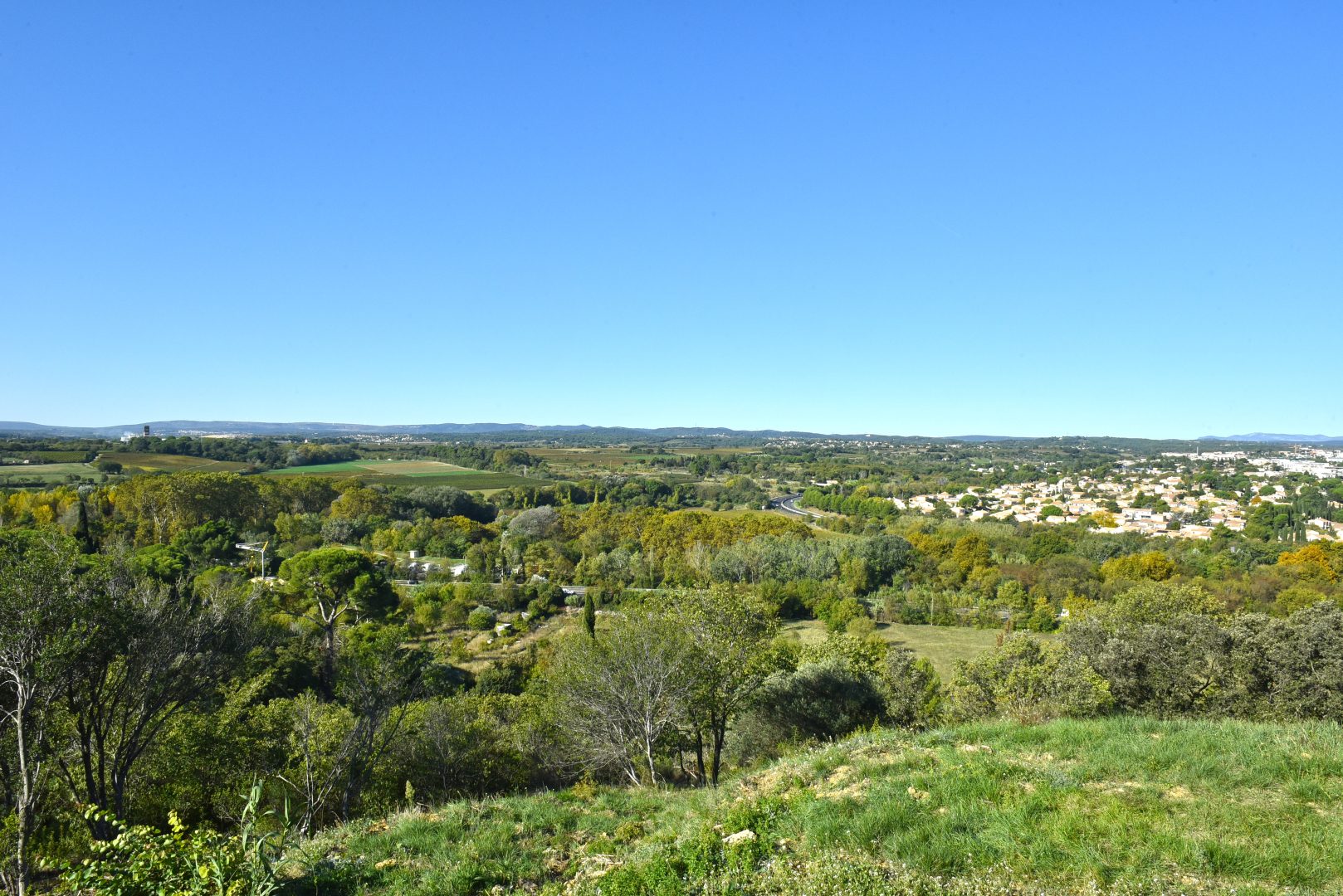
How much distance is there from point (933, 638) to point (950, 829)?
4193 centimetres

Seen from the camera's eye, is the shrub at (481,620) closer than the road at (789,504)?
Yes

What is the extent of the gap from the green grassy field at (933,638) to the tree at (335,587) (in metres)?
26.6

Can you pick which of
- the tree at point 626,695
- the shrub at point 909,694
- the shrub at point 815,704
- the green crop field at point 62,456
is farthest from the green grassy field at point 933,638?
the green crop field at point 62,456

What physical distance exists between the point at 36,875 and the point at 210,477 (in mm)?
68752

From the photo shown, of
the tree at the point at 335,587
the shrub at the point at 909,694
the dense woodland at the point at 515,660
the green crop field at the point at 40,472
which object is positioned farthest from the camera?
the green crop field at the point at 40,472

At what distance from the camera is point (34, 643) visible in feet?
28.8

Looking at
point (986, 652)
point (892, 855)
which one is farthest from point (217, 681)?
point (986, 652)

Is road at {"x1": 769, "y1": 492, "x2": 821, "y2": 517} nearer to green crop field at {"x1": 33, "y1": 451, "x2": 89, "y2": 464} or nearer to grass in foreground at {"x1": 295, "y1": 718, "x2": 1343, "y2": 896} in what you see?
grass in foreground at {"x1": 295, "y1": 718, "x2": 1343, "y2": 896}

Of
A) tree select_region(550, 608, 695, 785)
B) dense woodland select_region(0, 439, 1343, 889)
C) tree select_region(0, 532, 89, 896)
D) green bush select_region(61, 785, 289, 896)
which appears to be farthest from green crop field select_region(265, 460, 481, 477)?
green bush select_region(61, 785, 289, 896)

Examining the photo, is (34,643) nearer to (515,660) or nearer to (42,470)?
(515,660)

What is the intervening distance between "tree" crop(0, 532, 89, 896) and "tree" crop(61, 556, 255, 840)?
10.9 inches

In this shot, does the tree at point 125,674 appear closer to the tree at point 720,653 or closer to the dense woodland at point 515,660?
the dense woodland at point 515,660

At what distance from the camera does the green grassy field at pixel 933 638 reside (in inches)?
1543

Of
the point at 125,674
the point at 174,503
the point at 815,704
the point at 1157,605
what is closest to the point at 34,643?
the point at 125,674
